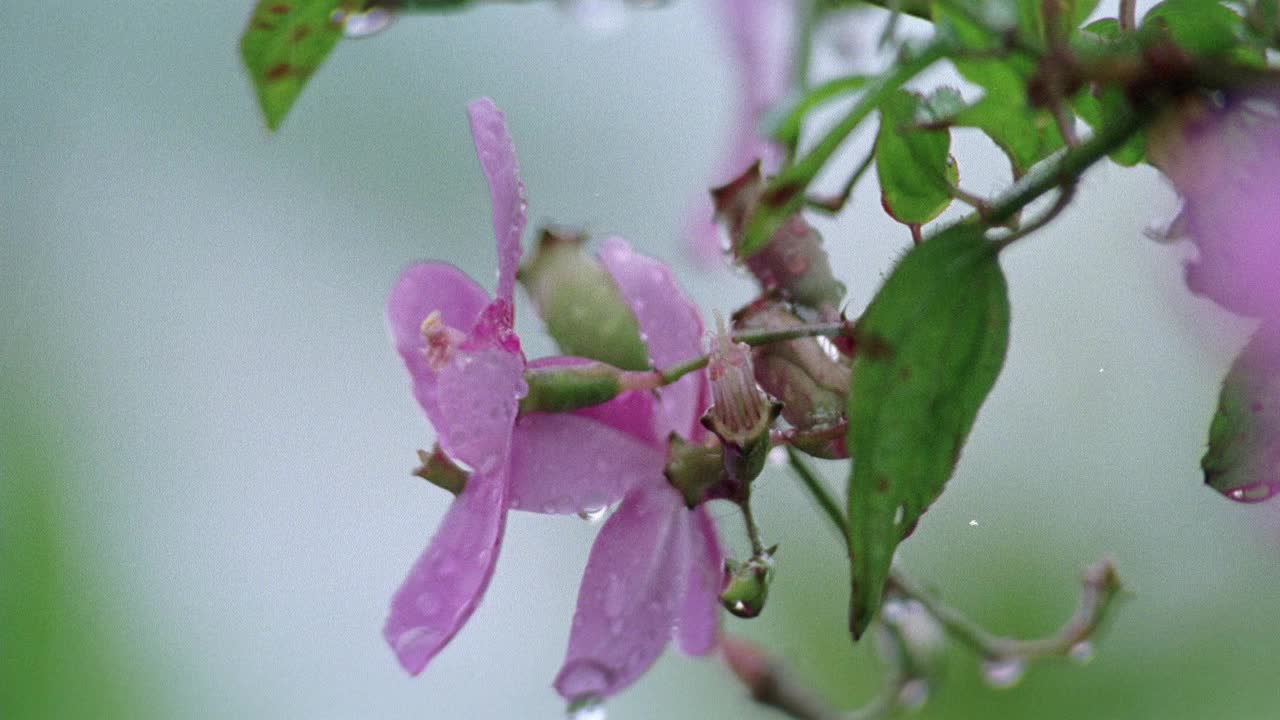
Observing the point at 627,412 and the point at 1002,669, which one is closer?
the point at 627,412

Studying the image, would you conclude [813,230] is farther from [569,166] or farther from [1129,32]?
[569,166]

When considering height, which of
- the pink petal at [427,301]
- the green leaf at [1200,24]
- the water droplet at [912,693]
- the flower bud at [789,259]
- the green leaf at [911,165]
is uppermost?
the green leaf at [1200,24]

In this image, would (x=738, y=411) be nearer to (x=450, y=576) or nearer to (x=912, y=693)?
(x=450, y=576)

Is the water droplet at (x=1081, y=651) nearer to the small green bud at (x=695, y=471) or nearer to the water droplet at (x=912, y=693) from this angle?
the water droplet at (x=912, y=693)

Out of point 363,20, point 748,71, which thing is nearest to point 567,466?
point 363,20

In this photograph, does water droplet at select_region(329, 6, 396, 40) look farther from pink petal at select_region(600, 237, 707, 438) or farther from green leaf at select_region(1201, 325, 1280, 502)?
green leaf at select_region(1201, 325, 1280, 502)

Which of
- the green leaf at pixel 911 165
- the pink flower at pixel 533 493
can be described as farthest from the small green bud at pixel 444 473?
the green leaf at pixel 911 165
